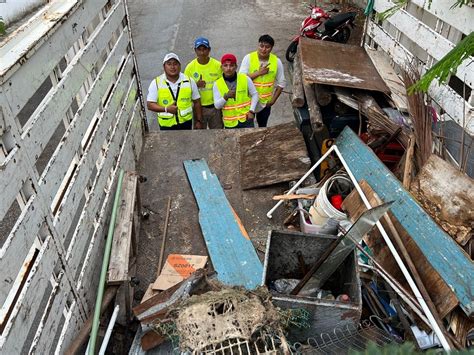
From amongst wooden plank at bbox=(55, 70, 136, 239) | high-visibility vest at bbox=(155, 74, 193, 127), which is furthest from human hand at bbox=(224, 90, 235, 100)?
wooden plank at bbox=(55, 70, 136, 239)

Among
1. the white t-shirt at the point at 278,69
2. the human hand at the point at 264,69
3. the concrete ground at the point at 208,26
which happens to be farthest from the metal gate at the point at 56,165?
the concrete ground at the point at 208,26

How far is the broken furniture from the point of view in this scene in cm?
292

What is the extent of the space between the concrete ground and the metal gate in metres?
5.09

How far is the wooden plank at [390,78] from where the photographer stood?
482 cm

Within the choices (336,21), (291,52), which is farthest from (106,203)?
(336,21)

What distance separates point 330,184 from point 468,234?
1424mm

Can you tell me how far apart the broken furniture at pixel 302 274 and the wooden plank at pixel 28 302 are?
1.52 m

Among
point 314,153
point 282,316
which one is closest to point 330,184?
point 314,153

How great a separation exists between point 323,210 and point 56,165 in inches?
100

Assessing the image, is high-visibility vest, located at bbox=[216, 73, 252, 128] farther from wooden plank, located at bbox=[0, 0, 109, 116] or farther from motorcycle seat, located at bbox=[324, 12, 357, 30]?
motorcycle seat, located at bbox=[324, 12, 357, 30]

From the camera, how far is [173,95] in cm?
545

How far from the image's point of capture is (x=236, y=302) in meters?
2.69

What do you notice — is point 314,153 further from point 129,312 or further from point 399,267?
point 129,312

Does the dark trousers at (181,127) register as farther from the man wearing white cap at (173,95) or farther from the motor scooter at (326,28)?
the motor scooter at (326,28)
